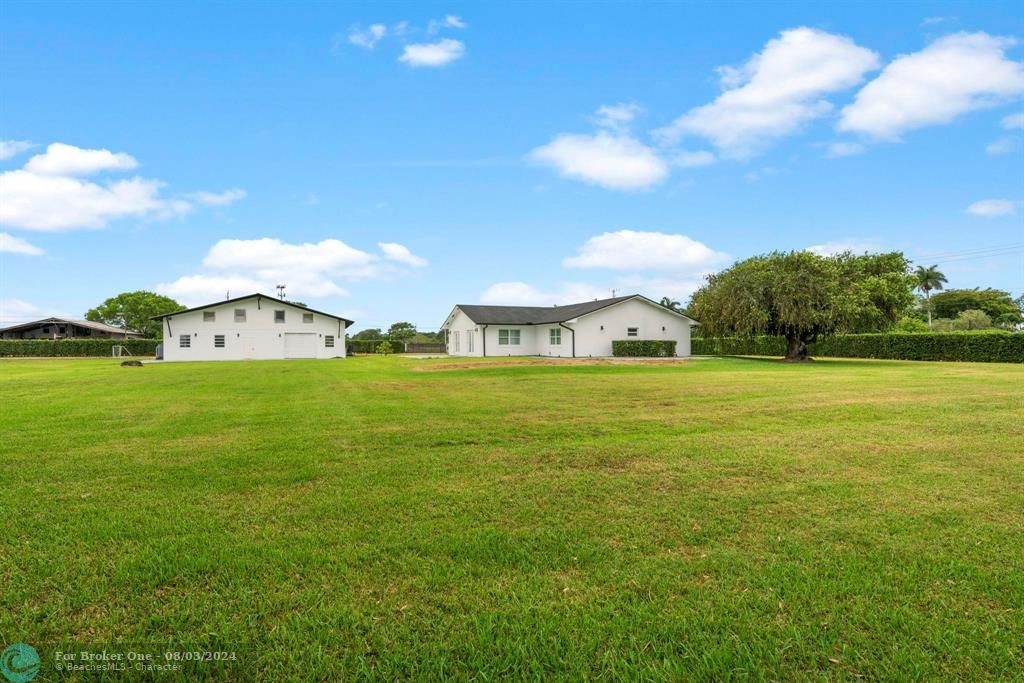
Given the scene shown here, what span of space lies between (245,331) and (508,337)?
18.3 m

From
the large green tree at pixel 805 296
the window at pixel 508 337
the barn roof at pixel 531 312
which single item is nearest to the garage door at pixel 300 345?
the barn roof at pixel 531 312

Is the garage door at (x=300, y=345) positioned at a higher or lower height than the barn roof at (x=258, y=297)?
lower

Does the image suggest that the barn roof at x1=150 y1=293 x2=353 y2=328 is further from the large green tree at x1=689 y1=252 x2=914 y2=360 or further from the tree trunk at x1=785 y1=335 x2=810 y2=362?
the tree trunk at x1=785 y1=335 x2=810 y2=362

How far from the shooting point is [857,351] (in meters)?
35.3

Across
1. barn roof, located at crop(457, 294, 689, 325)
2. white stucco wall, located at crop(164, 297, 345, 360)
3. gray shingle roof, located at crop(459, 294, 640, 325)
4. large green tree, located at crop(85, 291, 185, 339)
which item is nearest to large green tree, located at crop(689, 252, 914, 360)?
barn roof, located at crop(457, 294, 689, 325)

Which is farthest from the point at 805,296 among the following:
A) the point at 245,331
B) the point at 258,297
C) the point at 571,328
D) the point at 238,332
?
the point at 238,332

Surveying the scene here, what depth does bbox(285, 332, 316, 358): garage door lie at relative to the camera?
36938 millimetres

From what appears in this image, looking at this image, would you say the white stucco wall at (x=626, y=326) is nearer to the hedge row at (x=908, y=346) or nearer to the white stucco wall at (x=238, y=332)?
the hedge row at (x=908, y=346)

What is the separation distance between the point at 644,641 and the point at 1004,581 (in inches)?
82.7

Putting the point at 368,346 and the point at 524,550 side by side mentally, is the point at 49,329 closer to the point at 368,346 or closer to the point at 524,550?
the point at 368,346

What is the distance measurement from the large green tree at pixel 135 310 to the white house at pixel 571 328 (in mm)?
49334

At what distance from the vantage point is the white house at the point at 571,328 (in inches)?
1366

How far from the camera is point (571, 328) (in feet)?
112

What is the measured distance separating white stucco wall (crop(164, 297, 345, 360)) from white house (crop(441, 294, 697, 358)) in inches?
453
